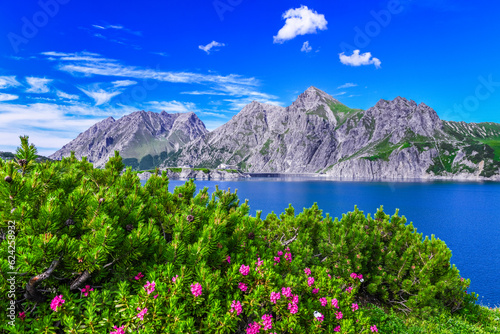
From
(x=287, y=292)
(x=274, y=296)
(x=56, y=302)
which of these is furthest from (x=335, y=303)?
(x=56, y=302)

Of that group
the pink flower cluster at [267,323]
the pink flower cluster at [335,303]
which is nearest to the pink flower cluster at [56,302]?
the pink flower cluster at [267,323]

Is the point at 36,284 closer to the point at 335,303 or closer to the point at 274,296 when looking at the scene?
the point at 274,296

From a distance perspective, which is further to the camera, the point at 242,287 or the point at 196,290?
the point at 242,287

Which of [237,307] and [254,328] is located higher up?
[237,307]

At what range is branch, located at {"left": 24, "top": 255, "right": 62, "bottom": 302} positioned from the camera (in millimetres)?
4051

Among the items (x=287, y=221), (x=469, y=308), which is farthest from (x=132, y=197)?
(x=469, y=308)

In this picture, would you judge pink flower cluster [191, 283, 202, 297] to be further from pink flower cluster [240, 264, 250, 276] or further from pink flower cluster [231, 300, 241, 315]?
pink flower cluster [240, 264, 250, 276]

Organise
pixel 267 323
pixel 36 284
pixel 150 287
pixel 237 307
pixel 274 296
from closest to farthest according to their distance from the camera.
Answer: pixel 36 284 < pixel 150 287 < pixel 237 307 < pixel 267 323 < pixel 274 296

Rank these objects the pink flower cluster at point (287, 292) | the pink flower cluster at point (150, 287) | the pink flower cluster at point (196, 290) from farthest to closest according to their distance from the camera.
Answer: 1. the pink flower cluster at point (287, 292)
2. the pink flower cluster at point (196, 290)
3. the pink flower cluster at point (150, 287)

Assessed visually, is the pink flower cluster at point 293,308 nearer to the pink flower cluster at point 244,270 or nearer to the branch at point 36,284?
the pink flower cluster at point 244,270

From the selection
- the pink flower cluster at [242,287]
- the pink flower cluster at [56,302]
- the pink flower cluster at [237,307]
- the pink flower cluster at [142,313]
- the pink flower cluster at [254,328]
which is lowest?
the pink flower cluster at [254,328]

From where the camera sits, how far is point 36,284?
4199 mm

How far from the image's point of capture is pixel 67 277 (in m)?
4.53

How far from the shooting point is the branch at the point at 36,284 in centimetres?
405
